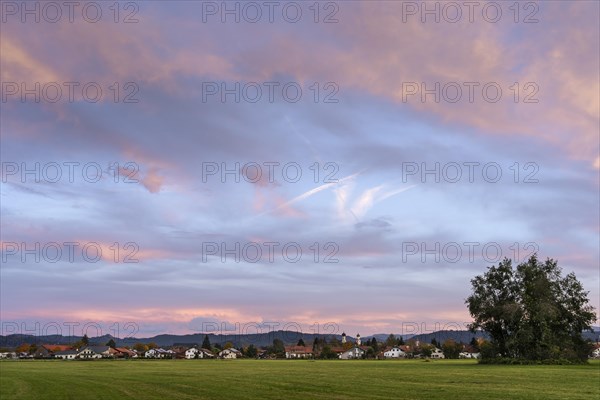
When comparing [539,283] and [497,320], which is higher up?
[539,283]

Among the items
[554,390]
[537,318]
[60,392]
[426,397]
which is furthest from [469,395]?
[537,318]

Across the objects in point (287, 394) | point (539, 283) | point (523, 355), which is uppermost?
point (539, 283)

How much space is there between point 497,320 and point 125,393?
3668 inches

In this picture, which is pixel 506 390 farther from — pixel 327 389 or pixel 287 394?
pixel 287 394

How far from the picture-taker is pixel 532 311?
114188 mm

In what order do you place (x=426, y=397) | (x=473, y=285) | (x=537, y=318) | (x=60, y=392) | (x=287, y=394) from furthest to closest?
(x=473, y=285), (x=537, y=318), (x=60, y=392), (x=287, y=394), (x=426, y=397)

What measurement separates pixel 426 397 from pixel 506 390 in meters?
8.92

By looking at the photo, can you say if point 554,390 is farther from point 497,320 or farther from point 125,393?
point 497,320

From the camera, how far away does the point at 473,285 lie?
121 metres

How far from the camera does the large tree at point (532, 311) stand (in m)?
111

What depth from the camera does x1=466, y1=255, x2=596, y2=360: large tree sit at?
366 feet

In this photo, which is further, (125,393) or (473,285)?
(473,285)

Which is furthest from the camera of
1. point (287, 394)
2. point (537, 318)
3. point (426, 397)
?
point (537, 318)

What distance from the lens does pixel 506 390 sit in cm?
4253
